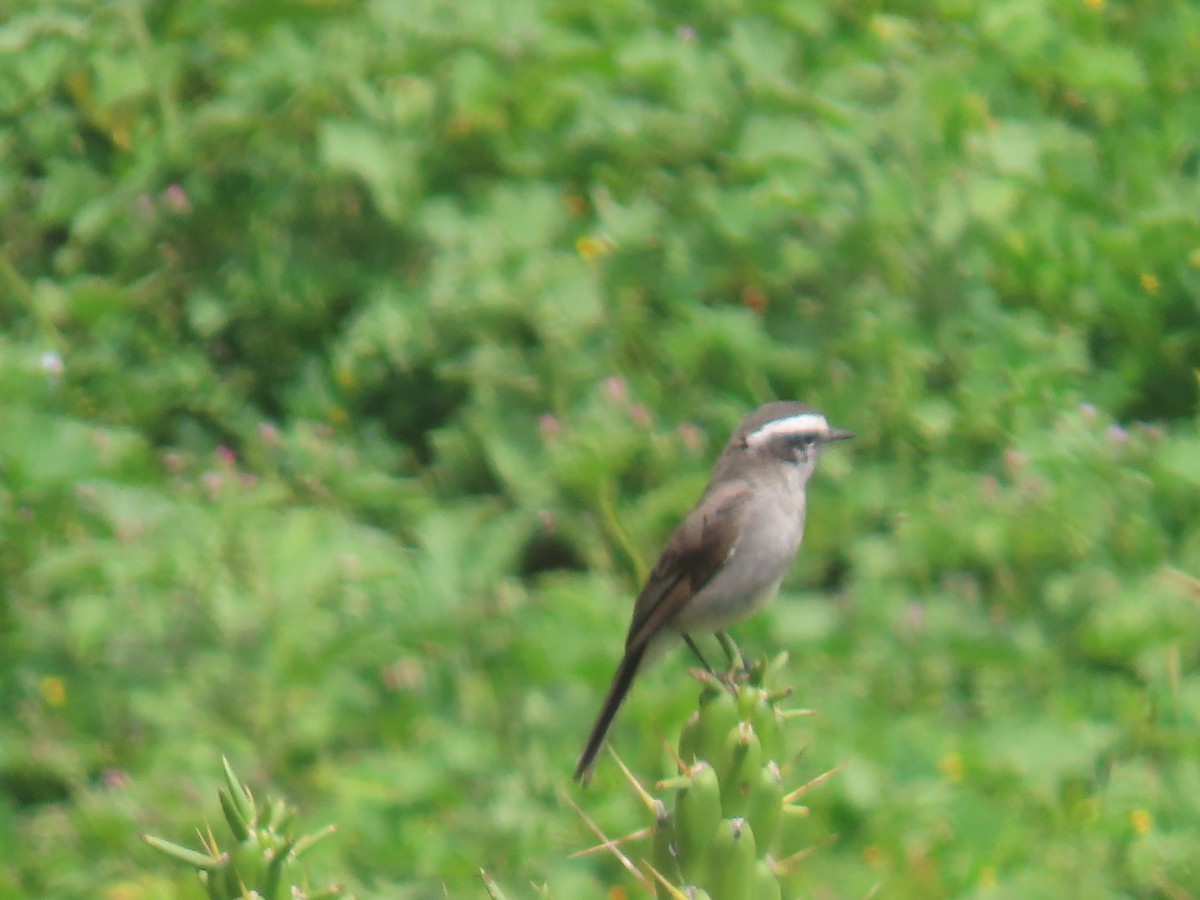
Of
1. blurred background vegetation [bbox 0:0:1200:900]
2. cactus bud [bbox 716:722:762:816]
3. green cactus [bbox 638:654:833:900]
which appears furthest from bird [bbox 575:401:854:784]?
cactus bud [bbox 716:722:762:816]

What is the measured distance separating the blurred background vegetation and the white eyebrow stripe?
2.93 ft

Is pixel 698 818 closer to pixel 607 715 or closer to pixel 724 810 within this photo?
pixel 724 810

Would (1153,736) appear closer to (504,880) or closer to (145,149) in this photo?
(504,880)

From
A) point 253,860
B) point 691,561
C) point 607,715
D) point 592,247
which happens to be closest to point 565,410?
point 592,247

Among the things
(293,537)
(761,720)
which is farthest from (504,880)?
(761,720)

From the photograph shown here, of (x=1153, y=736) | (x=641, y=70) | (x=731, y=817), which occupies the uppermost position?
(x=731, y=817)

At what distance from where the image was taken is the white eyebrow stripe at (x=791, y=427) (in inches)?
194

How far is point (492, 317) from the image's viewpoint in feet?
22.6

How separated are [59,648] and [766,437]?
2.60 metres

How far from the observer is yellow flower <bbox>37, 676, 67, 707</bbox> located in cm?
587

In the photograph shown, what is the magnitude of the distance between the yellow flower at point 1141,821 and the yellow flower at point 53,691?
3338 millimetres

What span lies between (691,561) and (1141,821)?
1.54 m

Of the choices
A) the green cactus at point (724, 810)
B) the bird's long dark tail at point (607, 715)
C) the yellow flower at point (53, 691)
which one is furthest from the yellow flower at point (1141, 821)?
the yellow flower at point (53, 691)

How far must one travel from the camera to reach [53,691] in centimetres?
590
